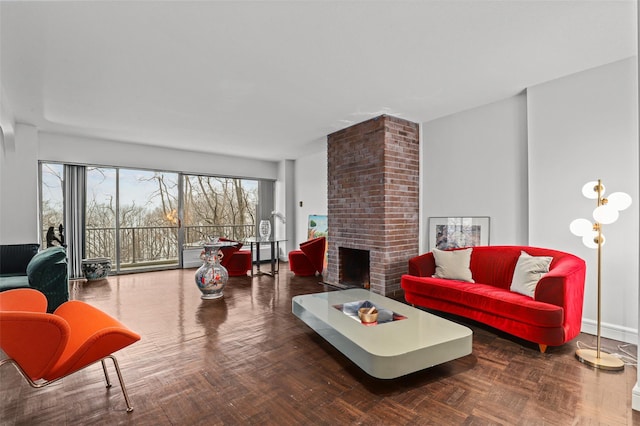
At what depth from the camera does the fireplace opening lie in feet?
17.4

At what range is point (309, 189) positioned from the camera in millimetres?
7379

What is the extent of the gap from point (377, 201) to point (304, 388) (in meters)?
3.00

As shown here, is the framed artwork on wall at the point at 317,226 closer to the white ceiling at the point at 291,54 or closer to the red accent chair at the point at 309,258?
the red accent chair at the point at 309,258

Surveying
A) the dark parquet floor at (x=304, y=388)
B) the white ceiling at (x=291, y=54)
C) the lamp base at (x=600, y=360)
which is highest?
the white ceiling at (x=291, y=54)

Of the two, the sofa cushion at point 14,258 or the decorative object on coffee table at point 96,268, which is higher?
the sofa cushion at point 14,258

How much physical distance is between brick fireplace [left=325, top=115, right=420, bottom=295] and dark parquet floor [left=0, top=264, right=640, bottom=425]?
Result: 66.6 inches

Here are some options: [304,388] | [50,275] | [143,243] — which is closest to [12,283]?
[50,275]

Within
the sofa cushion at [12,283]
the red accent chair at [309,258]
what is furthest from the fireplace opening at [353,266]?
the sofa cushion at [12,283]

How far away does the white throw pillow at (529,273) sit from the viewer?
2.99 metres

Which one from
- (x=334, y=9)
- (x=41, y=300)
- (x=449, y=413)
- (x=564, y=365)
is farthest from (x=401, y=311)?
(x=41, y=300)

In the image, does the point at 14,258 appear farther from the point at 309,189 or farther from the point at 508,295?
the point at 508,295

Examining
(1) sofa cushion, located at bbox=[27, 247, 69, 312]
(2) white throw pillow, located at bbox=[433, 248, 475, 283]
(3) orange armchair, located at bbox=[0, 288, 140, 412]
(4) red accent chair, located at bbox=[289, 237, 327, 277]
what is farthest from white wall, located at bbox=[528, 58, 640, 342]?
(1) sofa cushion, located at bbox=[27, 247, 69, 312]

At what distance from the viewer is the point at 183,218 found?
23.1 feet

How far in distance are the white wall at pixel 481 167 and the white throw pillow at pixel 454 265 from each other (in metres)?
0.58
